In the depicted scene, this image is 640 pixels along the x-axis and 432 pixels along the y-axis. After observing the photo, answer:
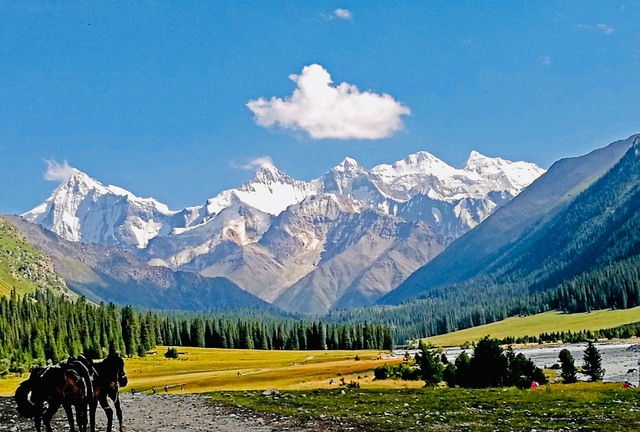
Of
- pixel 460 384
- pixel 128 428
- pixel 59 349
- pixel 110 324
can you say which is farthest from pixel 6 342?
pixel 128 428

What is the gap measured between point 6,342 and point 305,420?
12772 cm

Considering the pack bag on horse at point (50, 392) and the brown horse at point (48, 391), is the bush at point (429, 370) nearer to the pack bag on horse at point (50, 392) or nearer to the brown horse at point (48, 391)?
the pack bag on horse at point (50, 392)

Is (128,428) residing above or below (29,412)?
below

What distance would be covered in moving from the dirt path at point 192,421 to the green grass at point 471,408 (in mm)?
1830

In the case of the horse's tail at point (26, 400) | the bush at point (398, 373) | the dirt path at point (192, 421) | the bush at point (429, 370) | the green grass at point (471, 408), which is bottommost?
the bush at point (398, 373)

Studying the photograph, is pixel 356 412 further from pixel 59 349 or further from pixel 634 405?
pixel 59 349

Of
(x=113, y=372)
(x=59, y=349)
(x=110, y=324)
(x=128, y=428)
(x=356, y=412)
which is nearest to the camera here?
(x=113, y=372)

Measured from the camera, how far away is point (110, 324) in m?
170

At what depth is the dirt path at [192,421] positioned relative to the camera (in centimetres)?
3005

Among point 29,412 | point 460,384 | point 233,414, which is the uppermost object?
point 29,412

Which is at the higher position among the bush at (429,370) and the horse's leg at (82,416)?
the horse's leg at (82,416)

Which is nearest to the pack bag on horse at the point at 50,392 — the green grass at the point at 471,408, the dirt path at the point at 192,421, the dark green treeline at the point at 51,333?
the dirt path at the point at 192,421

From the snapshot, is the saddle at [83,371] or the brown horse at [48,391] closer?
the brown horse at [48,391]

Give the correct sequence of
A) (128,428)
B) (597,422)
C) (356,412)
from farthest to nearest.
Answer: (356,412) → (128,428) → (597,422)
